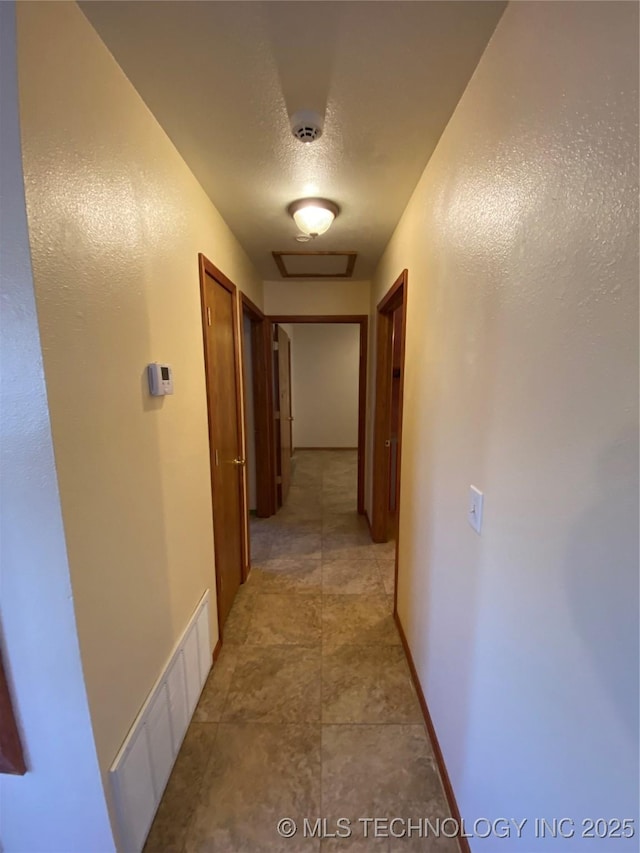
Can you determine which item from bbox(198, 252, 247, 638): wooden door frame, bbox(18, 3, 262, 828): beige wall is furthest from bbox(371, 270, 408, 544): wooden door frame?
bbox(18, 3, 262, 828): beige wall

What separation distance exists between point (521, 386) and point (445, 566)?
2.61ft

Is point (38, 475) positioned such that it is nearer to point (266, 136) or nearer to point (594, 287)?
point (594, 287)

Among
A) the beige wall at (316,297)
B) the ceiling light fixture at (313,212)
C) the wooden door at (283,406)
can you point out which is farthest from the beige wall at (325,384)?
the ceiling light fixture at (313,212)

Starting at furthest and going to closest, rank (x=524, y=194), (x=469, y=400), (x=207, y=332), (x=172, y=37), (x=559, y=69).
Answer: (x=207, y=332)
(x=469, y=400)
(x=172, y=37)
(x=524, y=194)
(x=559, y=69)

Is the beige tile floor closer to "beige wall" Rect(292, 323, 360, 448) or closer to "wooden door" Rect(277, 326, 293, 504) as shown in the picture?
"wooden door" Rect(277, 326, 293, 504)

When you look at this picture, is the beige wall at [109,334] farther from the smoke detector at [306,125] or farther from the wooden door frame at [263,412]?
the wooden door frame at [263,412]

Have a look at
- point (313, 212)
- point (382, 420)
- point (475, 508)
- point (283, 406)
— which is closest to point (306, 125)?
point (313, 212)

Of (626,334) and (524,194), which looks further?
(524,194)

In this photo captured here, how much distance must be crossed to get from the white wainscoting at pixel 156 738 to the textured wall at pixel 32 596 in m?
0.06

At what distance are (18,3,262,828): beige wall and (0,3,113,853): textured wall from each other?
0.02 m

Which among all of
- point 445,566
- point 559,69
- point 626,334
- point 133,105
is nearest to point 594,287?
point 626,334

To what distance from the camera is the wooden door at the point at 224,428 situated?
5.89 ft

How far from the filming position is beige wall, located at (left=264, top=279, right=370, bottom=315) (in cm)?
329

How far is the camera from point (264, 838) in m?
1.12
